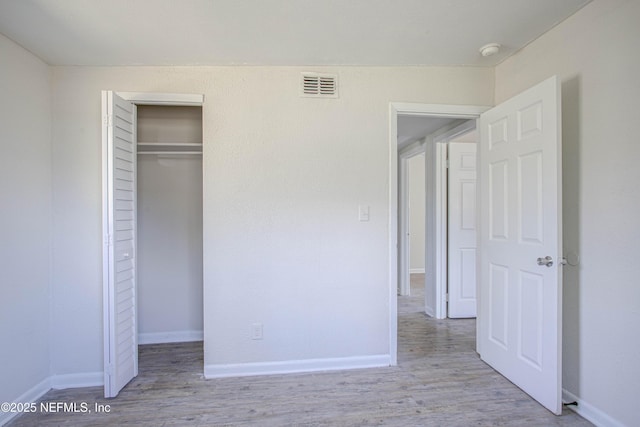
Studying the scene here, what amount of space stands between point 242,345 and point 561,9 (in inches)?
123

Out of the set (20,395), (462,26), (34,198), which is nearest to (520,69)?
(462,26)

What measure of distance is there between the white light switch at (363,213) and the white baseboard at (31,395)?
8.60ft

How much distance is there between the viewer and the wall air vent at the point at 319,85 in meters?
2.47

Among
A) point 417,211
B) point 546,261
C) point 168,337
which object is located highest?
point 417,211

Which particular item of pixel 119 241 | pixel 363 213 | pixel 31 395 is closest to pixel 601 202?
pixel 363 213

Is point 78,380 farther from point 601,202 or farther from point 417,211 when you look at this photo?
point 417,211

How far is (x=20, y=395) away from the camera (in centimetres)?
202

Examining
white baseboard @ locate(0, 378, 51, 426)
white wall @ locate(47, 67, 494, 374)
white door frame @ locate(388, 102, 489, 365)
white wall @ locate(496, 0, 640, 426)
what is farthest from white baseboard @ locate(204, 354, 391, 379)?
white wall @ locate(496, 0, 640, 426)

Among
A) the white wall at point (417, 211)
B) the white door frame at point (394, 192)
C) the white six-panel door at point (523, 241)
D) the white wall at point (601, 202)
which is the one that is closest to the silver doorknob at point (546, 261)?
the white six-panel door at point (523, 241)

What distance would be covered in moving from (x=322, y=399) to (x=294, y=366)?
0.44 meters

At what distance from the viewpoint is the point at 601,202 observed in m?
1.81

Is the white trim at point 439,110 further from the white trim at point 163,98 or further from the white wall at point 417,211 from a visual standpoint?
the white wall at point 417,211

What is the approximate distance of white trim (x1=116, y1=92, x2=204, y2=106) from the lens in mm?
2365

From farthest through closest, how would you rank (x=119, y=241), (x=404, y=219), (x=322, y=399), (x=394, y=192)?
(x=404, y=219) < (x=394, y=192) < (x=119, y=241) < (x=322, y=399)
